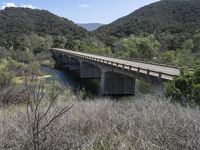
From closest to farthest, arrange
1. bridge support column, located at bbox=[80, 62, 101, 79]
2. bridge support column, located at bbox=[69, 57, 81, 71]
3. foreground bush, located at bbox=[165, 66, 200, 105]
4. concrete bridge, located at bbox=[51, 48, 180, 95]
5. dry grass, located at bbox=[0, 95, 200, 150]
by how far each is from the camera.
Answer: dry grass, located at bbox=[0, 95, 200, 150] → foreground bush, located at bbox=[165, 66, 200, 105] → concrete bridge, located at bbox=[51, 48, 180, 95] → bridge support column, located at bbox=[80, 62, 101, 79] → bridge support column, located at bbox=[69, 57, 81, 71]

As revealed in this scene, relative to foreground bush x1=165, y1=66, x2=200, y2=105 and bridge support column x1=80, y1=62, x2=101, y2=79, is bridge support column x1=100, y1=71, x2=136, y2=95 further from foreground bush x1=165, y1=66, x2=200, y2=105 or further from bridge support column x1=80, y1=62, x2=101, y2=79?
foreground bush x1=165, y1=66, x2=200, y2=105

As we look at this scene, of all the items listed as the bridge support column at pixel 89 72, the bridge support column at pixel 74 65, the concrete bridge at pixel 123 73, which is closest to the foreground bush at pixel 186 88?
the concrete bridge at pixel 123 73

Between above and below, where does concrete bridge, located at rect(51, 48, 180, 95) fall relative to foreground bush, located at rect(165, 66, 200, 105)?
below

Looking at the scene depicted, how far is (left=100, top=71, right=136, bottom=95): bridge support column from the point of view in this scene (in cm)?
4853

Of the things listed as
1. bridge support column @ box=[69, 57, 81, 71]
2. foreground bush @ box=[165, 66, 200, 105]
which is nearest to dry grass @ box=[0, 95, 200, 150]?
foreground bush @ box=[165, 66, 200, 105]

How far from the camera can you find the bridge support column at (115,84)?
48531 mm

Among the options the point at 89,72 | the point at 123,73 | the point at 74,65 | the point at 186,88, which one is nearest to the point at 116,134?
the point at 186,88

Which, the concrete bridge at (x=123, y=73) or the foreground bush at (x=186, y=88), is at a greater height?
the foreground bush at (x=186, y=88)

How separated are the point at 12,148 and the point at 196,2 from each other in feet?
640

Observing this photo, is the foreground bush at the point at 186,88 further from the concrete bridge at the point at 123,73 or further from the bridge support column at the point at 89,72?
the bridge support column at the point at 89,72

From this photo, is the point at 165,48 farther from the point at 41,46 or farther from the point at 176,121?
the point at 176,121

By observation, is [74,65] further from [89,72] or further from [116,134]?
[116,134]

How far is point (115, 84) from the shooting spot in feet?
161

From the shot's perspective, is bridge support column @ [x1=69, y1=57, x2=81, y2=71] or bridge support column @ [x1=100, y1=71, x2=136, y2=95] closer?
bridge support column @ [x1=100, y1=71, x2=136, y2=95]
